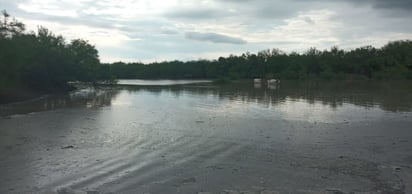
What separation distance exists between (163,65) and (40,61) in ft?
372

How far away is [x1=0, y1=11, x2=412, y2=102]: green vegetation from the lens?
41781 mm

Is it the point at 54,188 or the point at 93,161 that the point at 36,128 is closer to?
the point at 93,161

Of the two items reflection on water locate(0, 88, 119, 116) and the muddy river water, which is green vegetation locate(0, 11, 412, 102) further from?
the muddy river water

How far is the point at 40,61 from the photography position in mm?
55938

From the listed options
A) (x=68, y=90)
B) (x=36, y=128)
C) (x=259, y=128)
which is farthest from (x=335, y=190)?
(x=68, y=90)

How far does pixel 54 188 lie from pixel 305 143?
9417mm

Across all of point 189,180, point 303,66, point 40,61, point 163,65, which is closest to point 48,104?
point 40,61

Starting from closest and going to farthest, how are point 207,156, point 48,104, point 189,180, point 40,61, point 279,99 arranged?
point 189,180 → point 207,156 → point 48,104 → point 279,99 → point 40,61

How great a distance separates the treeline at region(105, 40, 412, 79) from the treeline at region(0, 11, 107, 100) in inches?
387

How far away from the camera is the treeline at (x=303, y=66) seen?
334ft

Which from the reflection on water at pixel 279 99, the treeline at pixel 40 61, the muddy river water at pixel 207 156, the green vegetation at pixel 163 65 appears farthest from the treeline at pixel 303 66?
the muddy river water at pixel 207 156

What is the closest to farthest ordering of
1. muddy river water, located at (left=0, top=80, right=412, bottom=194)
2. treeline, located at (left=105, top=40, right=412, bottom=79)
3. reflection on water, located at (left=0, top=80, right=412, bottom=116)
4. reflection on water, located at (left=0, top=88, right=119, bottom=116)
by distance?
muddy river water, located at (left=0, top=80, right=412, bottom=194) < reflection on water, located at (left=0, top=88, right=119, bottom=116) < reflection on water, located at (left=0, top=80, right=412, bottom=116) < treeline, located at (left=105, top=40, right=412, bottom=79)

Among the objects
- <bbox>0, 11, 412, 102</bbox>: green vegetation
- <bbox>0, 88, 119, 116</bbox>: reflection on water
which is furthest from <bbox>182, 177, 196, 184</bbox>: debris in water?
<bbox>0, 11, 412, 102</bbox>: green vegetation

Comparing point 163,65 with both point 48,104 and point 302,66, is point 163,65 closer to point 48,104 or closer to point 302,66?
point 302,66
